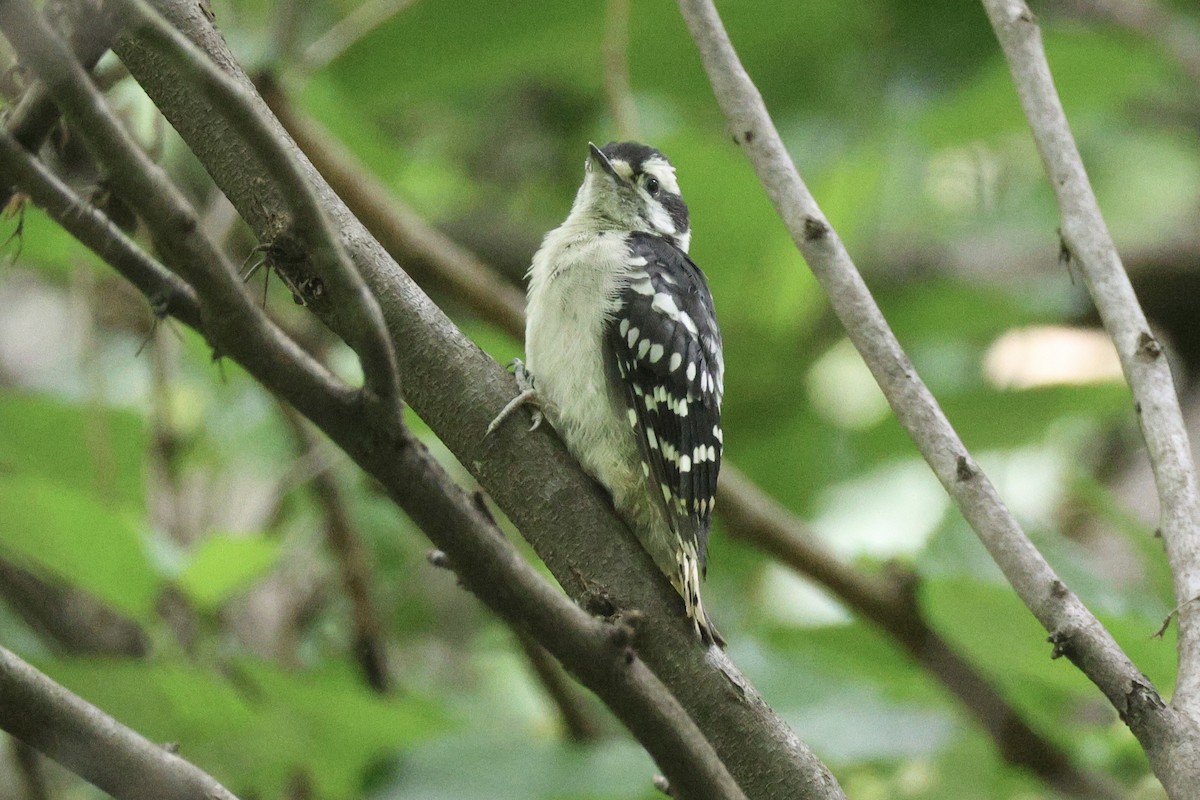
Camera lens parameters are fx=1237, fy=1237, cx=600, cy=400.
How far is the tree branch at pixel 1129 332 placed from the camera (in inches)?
73.4

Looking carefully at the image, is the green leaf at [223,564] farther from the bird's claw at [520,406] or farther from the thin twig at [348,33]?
the thin twig at [348,33]

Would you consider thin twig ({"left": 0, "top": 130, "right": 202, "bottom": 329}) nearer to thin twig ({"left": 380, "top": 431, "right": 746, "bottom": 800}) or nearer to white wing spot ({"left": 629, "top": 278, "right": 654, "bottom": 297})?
thin twig ({"left": 380, "top": 431, "right": 746, "bottom": 800})

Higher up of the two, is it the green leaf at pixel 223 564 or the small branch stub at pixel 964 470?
the green leaf at pixel 223 564

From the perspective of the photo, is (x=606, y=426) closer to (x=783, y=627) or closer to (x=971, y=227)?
(x=783, y=627)

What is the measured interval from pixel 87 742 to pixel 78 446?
87.6 inches

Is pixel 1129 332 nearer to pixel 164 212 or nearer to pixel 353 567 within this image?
pixel 164 212

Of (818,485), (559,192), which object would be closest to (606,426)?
(818,485)

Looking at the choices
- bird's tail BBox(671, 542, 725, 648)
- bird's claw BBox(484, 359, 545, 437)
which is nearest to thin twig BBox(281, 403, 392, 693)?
bird's tail BBox(671, 542, 725, 648)

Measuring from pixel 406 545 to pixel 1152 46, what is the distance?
3344mm

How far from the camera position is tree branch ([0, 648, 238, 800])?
141cm

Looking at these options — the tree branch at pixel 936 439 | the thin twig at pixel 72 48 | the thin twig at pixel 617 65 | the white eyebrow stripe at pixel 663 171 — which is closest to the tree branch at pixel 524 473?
the thin twig at pixel 72 48

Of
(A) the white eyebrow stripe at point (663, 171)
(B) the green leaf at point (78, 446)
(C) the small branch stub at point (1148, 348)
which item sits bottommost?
(C) the small branch stub at point (1148, 348)

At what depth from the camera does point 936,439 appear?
191 centimetres

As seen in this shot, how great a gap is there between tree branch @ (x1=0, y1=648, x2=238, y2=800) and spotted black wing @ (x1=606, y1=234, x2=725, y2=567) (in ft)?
3.99
